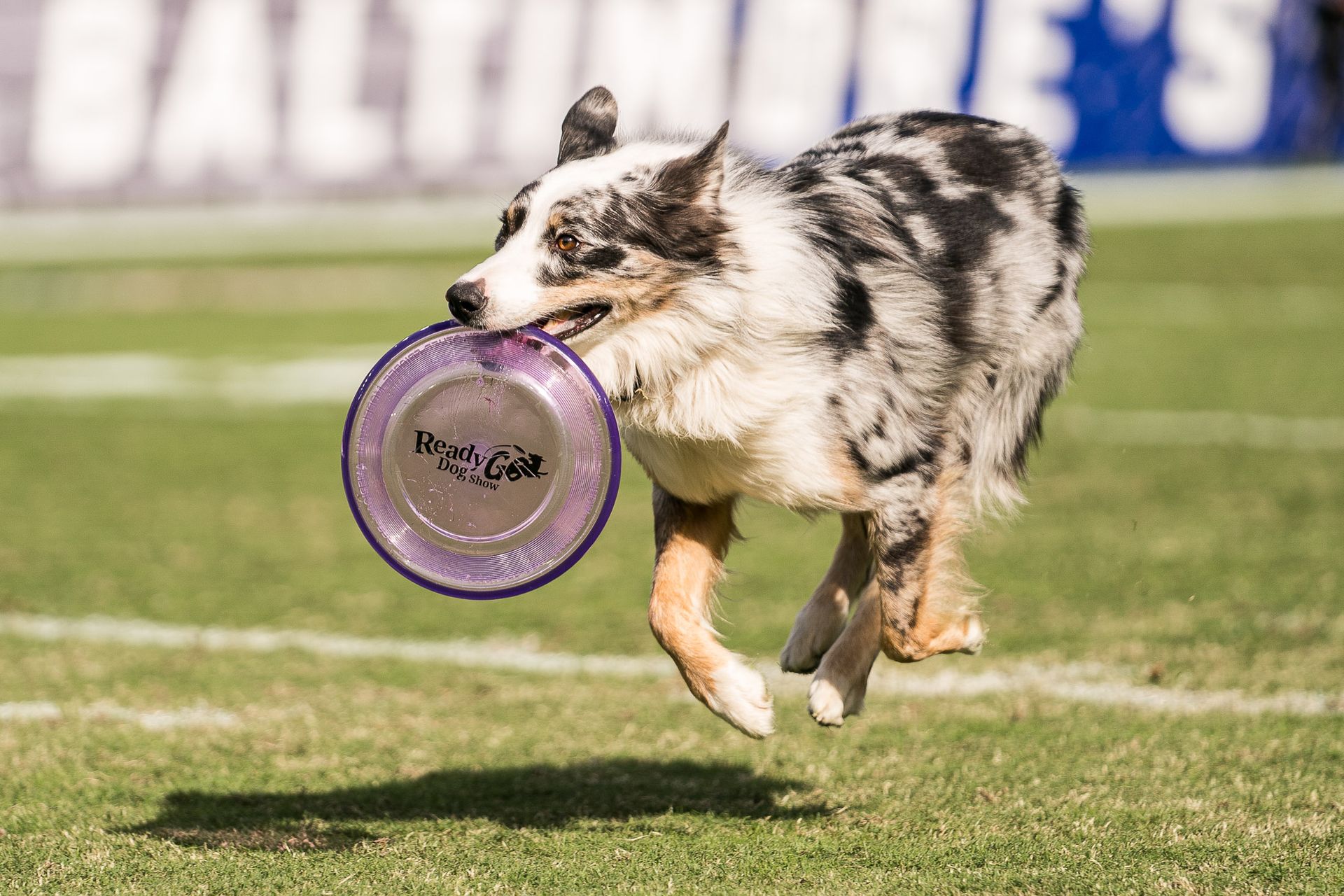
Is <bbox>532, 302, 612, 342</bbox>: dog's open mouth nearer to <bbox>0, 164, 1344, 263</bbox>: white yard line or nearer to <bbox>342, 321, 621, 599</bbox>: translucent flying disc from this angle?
<bbox>342, 321, 621, 599</bbox>: translucent flying disc

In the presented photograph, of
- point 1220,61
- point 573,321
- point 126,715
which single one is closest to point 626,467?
point 126,715

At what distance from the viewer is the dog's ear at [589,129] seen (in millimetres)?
4070

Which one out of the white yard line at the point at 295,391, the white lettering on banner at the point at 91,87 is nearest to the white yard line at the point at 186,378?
the white yard line at the point at 295,391

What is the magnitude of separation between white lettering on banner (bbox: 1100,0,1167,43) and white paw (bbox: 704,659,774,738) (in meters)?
20.5

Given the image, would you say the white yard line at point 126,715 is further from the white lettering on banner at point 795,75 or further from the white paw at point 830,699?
the white lettering on banner at point 795,75

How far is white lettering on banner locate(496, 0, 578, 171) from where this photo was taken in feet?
73.7

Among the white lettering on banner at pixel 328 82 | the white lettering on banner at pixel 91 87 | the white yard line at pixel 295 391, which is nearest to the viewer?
the white yard line at pixel 295 391

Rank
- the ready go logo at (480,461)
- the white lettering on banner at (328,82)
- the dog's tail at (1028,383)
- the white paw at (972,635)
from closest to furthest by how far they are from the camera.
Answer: the ready go logo at (480,461), the white paw at (972,635), the dog's tail at (1028,383), the white lettering on banner at (328,82)

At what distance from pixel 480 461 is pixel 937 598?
50.2 inches

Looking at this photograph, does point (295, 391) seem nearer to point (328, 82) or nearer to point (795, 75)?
point (328, 82)

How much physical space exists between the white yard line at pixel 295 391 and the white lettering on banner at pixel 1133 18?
1281cm

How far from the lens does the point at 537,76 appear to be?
22.5m

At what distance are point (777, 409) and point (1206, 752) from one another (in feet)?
5.56

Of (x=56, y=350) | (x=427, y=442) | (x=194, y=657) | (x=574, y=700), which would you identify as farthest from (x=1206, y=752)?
(x=56, y=350)
